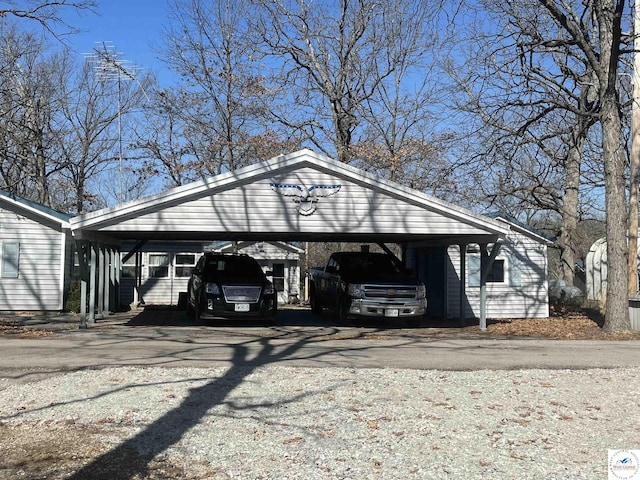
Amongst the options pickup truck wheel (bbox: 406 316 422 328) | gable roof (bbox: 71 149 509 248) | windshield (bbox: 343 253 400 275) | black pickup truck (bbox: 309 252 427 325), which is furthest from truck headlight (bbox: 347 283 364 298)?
pickup truck wheel (bbox: 406 316 422 328)

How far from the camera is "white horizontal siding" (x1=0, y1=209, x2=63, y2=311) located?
67.6 ft

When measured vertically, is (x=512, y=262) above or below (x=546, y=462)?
above

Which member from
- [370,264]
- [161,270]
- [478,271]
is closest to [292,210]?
[370,264]

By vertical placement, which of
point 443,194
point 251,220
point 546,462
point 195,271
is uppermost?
point 443,194

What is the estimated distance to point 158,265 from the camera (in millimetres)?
27156

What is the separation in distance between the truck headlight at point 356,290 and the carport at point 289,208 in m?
1.54

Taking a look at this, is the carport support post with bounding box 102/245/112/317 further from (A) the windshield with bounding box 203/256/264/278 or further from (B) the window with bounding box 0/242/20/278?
(A) the windshield with bounding box 203/256/264/278

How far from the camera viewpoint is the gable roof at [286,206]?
48.1ft

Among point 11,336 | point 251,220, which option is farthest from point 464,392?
point 11,336

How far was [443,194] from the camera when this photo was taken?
3064cm

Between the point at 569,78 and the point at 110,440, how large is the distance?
17.2 m

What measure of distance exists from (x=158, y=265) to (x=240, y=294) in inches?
487

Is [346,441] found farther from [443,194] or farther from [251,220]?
[443,194]

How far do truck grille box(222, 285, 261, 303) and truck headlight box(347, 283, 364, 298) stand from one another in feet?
7.73
